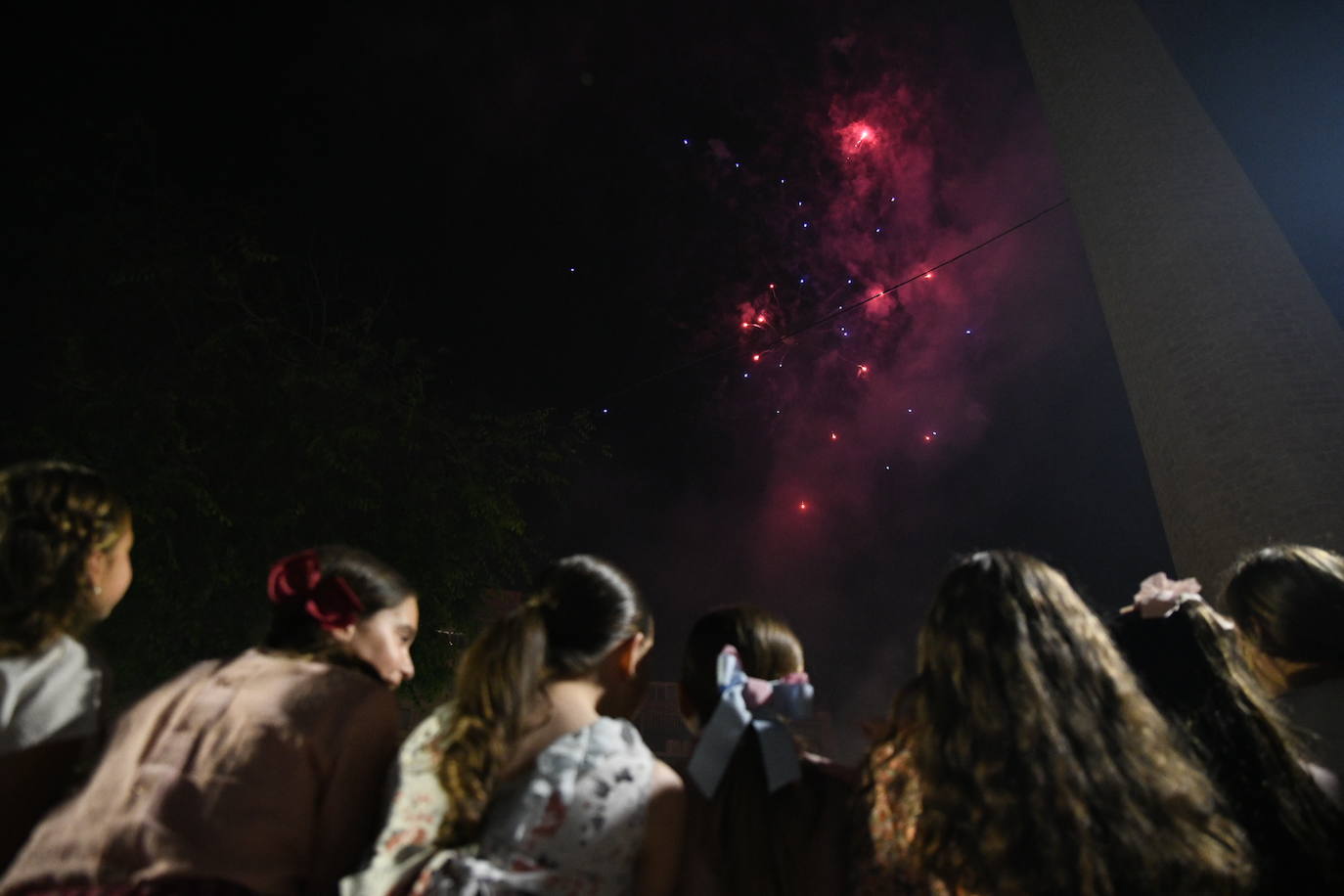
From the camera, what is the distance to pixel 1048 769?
1576 mm

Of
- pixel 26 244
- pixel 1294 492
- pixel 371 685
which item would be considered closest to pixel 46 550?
pixel 371 685

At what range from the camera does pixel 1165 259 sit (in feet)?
31.0

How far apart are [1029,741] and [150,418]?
785 cm

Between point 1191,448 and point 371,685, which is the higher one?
point 1191,448

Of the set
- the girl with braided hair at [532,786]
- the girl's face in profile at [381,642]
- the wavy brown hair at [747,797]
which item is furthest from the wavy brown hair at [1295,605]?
the girl's face in profile at [381,642]

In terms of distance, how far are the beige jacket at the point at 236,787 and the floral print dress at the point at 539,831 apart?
0.43 feet

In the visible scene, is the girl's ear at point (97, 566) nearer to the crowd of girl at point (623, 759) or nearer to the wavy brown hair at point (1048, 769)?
the crowd of girl at point (623, 759)

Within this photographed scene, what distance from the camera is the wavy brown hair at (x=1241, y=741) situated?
1620mm

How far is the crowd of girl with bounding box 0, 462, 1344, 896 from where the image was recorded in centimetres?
159

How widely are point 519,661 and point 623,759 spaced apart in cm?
34

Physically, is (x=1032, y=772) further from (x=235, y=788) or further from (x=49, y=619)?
(x=49, y=619)

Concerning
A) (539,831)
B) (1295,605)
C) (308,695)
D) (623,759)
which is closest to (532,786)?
(539,831)

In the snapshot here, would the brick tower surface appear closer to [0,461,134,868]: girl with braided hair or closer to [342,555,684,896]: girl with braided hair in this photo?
[342,555,684,896]: girl with braided hair

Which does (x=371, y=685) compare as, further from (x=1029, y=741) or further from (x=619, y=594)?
(x=1029, y=741)
